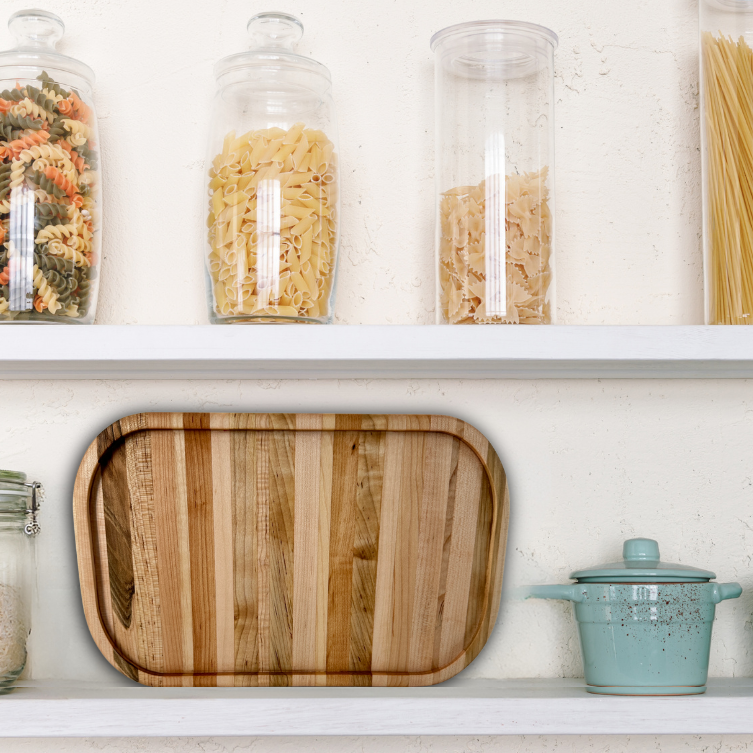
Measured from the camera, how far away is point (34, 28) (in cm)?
88

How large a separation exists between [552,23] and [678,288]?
A: 14.1 inches

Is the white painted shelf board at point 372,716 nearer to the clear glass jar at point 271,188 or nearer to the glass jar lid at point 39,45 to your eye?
the clear glass jar at point 271,188

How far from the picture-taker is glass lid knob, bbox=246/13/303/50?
878 mm

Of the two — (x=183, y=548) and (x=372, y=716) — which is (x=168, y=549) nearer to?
(x=183, y=548)

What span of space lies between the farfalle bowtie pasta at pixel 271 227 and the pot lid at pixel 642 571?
1.26 feet

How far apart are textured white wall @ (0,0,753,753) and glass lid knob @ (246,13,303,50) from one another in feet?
0.32

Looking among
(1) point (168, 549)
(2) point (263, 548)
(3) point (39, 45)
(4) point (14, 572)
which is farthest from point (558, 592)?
(3) point (39, 45)

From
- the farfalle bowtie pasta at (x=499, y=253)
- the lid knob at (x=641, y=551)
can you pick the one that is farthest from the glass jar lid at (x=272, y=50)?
the lid knob at (x=641, y=551)

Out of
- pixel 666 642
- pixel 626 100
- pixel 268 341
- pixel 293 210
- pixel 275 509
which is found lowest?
pixel 666 642

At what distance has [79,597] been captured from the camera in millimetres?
920

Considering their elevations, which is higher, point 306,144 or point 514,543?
point 306,144

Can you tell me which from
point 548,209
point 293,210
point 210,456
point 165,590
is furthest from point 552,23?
point 165,590

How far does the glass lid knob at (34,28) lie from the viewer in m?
0.87

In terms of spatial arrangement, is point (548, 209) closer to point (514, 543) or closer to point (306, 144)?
point (306, 144)
